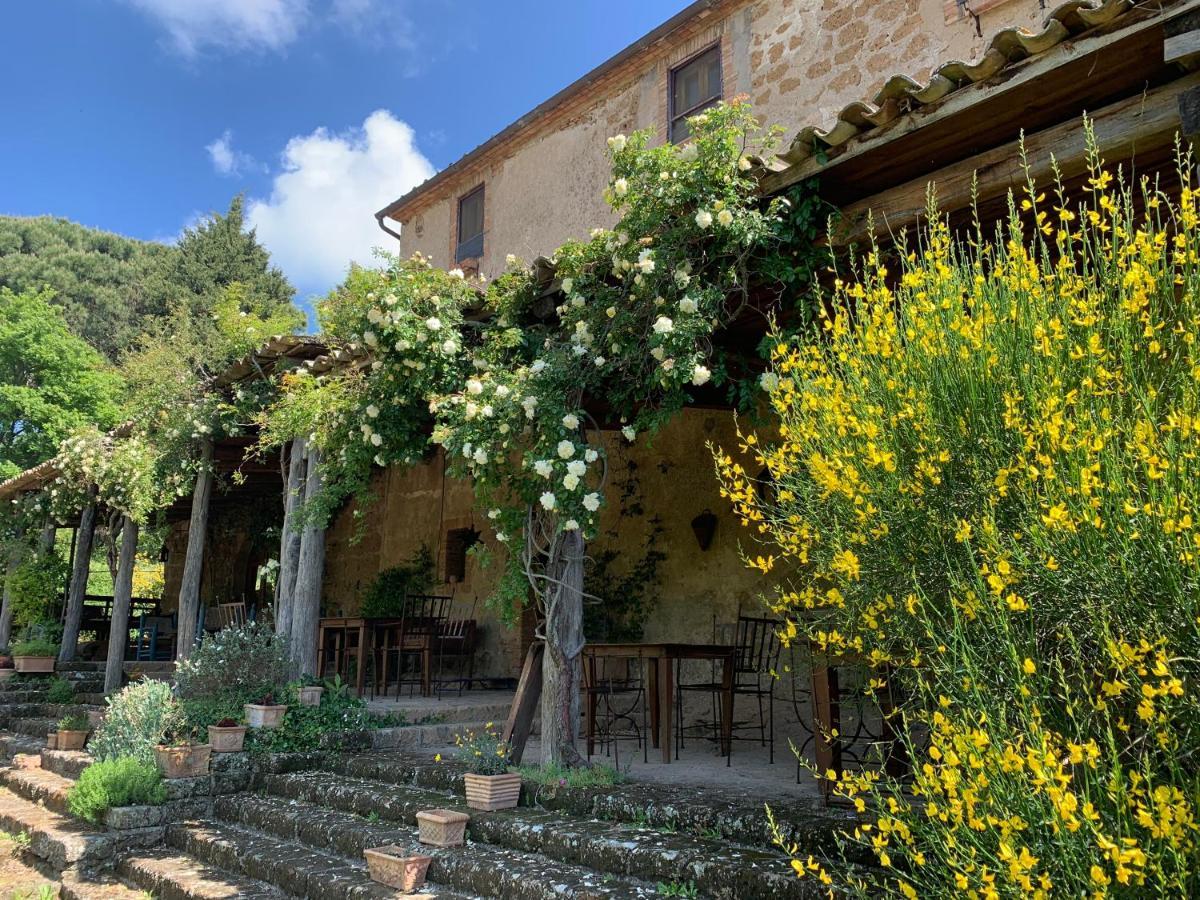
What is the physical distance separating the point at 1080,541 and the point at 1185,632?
266 millimetres

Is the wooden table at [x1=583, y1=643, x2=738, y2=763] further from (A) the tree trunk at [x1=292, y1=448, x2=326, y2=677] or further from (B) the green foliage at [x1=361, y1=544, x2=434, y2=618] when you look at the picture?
(B) the green foliage at [x1=361, y1=544, x2=434, y2=618]

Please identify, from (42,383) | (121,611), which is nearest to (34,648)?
(121,611)

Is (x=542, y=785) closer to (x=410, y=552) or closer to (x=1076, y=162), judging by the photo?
(x=1076, y=162)

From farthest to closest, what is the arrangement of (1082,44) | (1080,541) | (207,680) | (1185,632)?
(207,680)
(1082,44)
(1080,541)
(1185,632)

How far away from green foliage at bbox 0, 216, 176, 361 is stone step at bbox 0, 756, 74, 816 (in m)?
22.1

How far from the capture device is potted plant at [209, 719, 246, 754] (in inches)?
248

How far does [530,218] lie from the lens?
12.1m

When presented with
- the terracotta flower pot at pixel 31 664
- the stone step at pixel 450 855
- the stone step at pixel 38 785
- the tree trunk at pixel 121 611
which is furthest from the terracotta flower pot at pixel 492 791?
the terracotta flower pot at pixel 31 664

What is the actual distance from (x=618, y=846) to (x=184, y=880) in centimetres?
260

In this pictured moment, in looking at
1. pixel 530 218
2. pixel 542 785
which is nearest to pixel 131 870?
A: pixel 542 785

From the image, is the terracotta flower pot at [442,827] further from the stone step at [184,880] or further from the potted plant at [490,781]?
the stone step at [184,880]

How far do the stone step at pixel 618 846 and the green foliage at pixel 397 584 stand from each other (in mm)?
5459

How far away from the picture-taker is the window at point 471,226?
13.2 metres

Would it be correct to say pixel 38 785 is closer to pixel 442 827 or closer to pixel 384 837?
pixel 384 837
